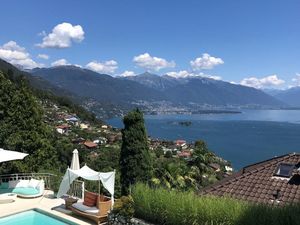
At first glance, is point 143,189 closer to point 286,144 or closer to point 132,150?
point 132,150

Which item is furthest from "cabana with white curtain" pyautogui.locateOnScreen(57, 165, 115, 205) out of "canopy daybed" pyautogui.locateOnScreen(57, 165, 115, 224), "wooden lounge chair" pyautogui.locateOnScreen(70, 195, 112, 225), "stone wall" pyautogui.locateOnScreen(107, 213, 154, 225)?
"stone wall" pyautogui.locateOnScreen(107, 213, 154, 225)

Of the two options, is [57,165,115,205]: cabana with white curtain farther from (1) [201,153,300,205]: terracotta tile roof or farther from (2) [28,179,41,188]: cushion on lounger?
(1) [201,153,300,205]: terracotta tile roof

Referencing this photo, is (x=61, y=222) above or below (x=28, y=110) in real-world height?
below

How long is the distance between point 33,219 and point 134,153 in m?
5.03

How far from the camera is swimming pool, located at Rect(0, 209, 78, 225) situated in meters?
9.91

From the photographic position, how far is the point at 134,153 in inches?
567

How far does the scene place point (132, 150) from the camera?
14.4 m

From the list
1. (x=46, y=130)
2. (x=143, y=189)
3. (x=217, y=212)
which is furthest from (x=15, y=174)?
(x=217, y=212)

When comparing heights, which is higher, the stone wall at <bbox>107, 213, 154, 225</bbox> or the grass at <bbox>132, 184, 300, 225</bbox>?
the grass at <bbox>132, 184, 300, 225</bbox>

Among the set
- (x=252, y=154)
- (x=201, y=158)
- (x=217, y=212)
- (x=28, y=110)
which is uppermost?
(x=28, y=110)

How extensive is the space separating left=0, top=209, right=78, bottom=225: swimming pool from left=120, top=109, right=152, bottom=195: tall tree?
4241 mm

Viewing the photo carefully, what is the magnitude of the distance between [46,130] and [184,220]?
395 inches

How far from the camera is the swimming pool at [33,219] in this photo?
9.91m

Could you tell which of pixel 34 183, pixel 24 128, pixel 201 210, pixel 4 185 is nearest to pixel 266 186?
pixel 201 210
